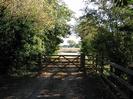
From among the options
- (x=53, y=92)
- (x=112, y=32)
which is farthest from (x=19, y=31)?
A: (x=53, y=92)

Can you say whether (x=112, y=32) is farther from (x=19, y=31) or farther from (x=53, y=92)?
(x=53, y=92)

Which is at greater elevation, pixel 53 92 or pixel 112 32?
pixel 112 32

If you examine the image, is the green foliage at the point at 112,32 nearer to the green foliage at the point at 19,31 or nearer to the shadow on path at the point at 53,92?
the green foliage at the point at 19,31

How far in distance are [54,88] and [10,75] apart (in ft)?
18.3

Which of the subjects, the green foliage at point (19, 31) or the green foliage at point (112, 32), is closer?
the green foliage at point (19, 31)

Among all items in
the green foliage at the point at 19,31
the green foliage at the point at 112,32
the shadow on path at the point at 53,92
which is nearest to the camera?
the shadow on path at the point at 53,92

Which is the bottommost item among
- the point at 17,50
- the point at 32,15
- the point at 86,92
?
the point at 86,92

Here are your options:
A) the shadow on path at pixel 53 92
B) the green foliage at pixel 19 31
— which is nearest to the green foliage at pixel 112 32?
the green foliage at pixel 19 31

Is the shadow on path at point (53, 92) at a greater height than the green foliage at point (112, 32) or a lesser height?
lesser

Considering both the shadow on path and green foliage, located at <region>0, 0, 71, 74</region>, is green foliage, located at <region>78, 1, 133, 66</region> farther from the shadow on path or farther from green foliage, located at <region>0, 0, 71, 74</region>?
the shadow on path

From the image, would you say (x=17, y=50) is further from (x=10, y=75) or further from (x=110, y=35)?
(x=110, y=35)

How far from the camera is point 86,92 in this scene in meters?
14.4

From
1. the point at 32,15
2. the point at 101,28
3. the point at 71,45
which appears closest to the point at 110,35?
the point at 101,28

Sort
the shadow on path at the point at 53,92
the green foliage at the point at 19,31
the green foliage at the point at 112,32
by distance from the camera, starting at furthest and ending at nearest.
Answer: the green foliage at the point at 112,32 → the green foliage at the point at 19,31 → the shadow on path at the point at 53,92
